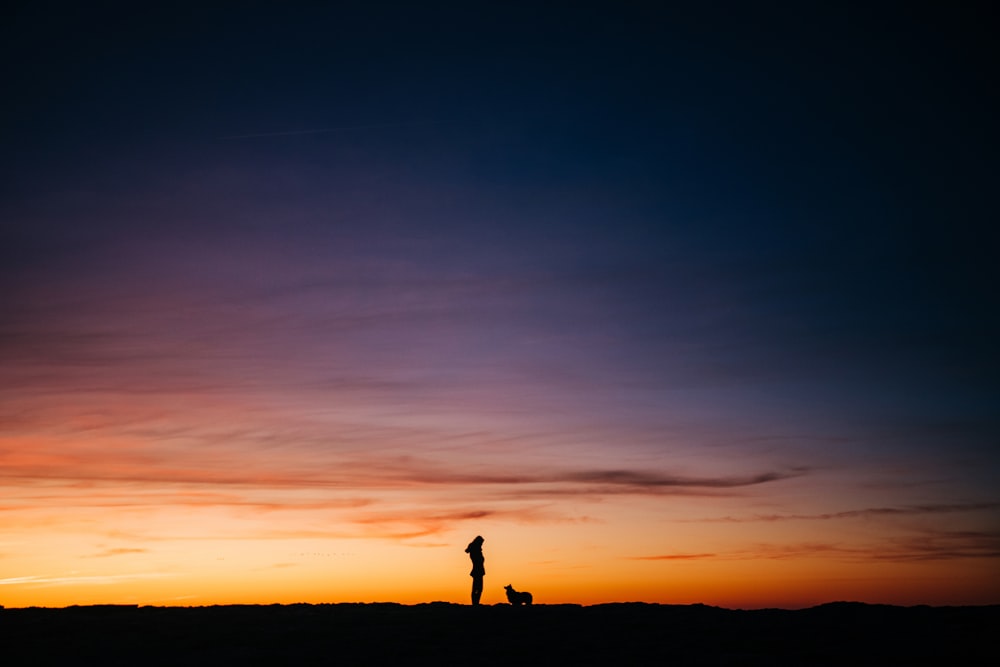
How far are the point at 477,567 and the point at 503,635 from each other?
7229 mm

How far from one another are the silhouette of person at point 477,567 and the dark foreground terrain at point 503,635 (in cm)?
195

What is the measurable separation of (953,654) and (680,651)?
5.98 meters

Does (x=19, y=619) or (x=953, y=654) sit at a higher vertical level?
(x=19, y=619)

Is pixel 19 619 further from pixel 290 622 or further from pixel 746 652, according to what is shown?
pixel 746 652

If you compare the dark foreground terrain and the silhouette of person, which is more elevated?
the silhouette of person

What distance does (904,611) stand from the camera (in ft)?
79.5

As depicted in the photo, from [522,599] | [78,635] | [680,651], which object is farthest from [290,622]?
[680,651]

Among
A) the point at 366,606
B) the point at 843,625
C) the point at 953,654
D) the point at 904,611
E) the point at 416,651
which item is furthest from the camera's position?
the point at 366,606

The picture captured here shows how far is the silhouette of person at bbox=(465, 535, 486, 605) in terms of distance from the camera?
2938 centimetres

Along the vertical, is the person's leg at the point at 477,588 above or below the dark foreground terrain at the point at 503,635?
above

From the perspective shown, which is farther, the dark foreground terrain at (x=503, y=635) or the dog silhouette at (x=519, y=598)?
the dog silhouette at (x=519, y=598)

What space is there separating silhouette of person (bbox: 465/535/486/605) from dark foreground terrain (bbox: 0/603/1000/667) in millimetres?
1945

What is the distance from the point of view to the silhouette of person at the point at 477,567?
96.4 feet

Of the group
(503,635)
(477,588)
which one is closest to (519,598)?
(477,588)
